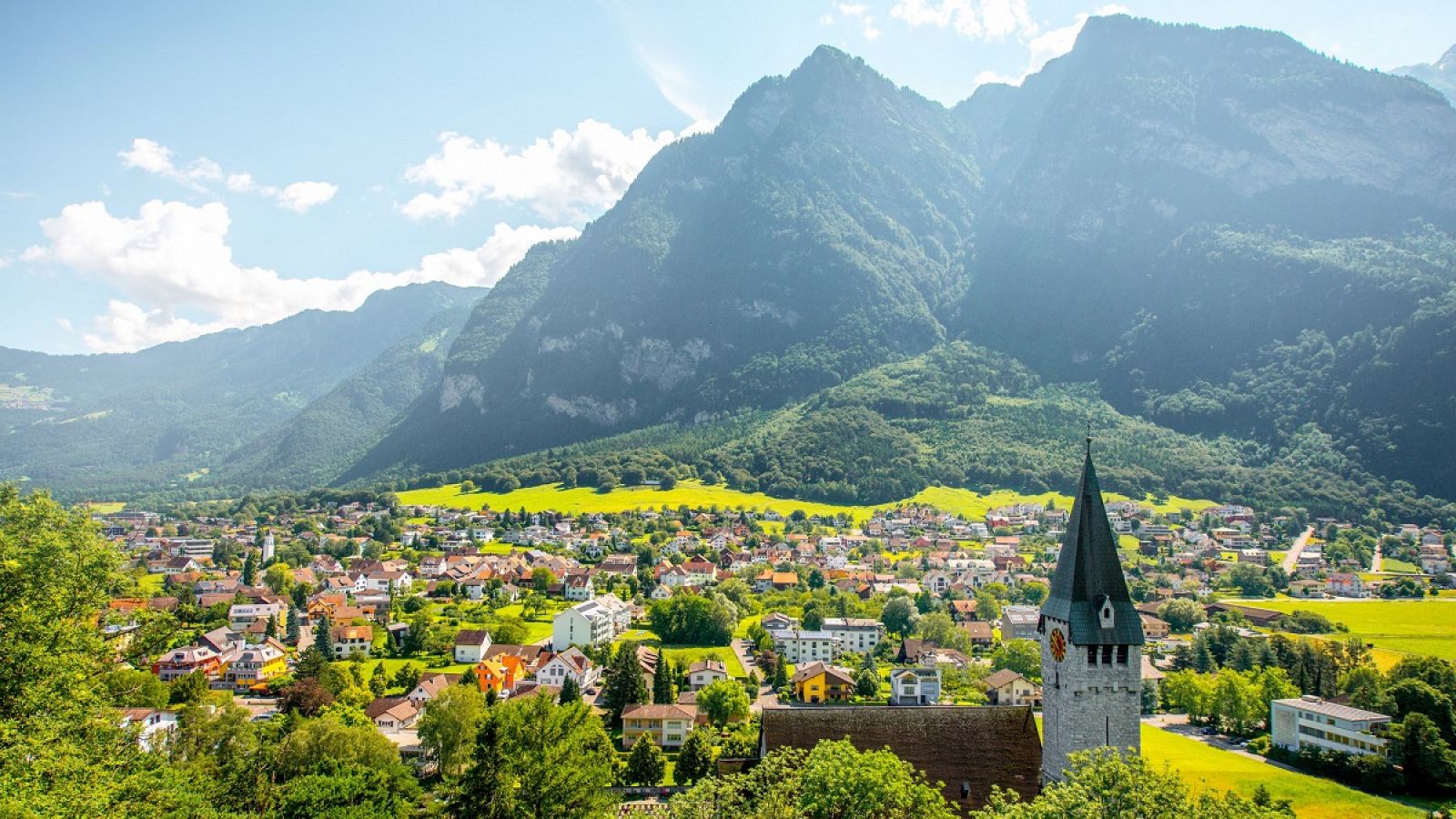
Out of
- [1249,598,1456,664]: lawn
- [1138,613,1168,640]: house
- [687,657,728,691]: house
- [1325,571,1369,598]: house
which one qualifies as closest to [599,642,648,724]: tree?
[687,657,728,691]: house

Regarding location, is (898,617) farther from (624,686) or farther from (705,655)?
(624,686)

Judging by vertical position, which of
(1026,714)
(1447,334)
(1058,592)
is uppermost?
(1447,334)

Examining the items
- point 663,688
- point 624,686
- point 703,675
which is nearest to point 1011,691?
point 703,675

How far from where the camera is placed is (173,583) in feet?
324

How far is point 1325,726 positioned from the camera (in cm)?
5056

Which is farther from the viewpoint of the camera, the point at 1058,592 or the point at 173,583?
the point at 173,583

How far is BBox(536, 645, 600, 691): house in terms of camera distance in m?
66.8

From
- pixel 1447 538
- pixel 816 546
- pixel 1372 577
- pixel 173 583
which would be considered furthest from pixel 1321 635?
pixel 173 583

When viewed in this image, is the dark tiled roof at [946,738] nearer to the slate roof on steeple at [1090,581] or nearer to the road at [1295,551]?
the slate roof on steeple at [1090,581]

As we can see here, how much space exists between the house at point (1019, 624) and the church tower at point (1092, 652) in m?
61.6

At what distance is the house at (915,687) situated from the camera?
64188mm

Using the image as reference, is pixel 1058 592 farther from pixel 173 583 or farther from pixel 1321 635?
pixel 173 583

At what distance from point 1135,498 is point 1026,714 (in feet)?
494

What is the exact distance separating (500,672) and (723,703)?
807 inches
